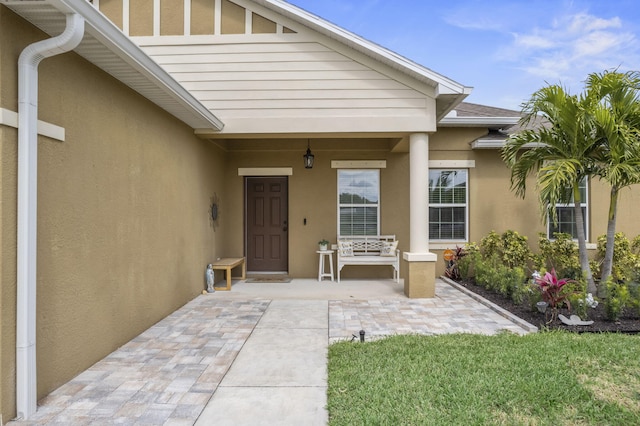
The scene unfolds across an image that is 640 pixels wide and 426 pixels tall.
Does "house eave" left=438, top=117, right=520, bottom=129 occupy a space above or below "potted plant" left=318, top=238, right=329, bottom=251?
above

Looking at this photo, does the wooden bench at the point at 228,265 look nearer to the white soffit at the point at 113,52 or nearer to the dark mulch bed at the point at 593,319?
the white soffit at the point at 113,52

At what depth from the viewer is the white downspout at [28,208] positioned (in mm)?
2723

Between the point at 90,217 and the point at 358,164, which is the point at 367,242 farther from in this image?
the point at 90,217

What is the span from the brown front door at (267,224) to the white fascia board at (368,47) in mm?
3400

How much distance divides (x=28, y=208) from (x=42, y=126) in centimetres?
71

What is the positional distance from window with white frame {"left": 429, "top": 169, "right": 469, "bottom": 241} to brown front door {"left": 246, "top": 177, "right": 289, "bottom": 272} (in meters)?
3.27

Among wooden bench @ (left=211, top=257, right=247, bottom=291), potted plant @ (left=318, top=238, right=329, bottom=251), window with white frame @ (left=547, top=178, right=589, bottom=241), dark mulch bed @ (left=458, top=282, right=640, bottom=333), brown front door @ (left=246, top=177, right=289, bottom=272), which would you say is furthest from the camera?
brown front door @ (left=246, top=177, right=289, bottom=272)

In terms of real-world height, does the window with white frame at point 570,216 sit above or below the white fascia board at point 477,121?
below

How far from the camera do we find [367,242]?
8.45 meters

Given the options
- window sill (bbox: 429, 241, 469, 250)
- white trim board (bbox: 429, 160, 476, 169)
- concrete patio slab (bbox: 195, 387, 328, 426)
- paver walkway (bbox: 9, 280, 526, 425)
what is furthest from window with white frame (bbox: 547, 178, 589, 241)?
concrete patio slab (bbox: 195, 387, 328, 426)

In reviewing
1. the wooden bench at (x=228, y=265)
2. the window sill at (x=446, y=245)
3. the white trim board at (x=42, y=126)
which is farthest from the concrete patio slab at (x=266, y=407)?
the window sill at (x=446, y=245)

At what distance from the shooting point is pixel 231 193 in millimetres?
8633

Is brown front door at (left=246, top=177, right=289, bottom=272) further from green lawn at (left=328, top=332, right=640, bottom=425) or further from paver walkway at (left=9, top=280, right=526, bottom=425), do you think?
green lawn at (left=328, top=332, right=640, bottom=425)

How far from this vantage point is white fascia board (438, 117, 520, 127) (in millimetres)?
8031
